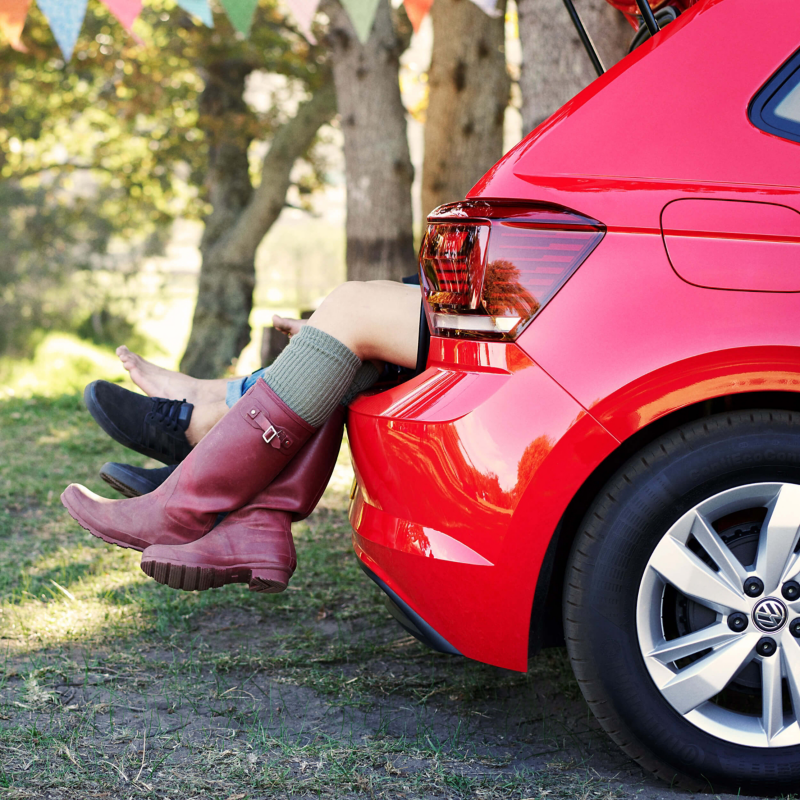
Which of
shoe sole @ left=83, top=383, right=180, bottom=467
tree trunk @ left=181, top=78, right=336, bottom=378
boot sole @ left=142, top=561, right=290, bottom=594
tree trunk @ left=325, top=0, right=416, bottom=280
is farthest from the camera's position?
tree trunk @ left=181, top=78, right=336, bottom=378

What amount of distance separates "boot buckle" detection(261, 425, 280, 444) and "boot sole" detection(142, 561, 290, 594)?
12.5 inches

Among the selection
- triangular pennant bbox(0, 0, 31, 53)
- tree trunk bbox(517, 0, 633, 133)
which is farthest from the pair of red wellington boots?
triangular pennant bbox(0, 0, 31, 53)

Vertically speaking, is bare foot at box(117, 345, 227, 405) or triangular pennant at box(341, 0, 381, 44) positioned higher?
triangular pennant at box(341, 0, 381, 44)

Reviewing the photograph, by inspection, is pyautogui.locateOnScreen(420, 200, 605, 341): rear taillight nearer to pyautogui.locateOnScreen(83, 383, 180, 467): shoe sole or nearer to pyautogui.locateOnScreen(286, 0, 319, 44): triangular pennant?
pyautogui.locateOnScreen(83, 383, 180, 467): shoe sole

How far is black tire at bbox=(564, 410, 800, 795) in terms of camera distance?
1893mm

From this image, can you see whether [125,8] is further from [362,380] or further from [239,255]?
[239,255]

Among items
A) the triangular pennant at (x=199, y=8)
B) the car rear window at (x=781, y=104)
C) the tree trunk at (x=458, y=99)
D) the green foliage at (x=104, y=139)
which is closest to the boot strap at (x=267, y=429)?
the car rear window at (x=781, y=104)

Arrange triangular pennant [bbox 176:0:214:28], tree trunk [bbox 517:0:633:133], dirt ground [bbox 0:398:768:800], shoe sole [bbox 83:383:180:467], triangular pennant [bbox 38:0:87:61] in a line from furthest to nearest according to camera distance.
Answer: triangular pennant [bbox 176:0:214:28], triangular pennant [bbox 38:0:87:61], tree trunk [bbox 517:0:633:133], shoe sole [bbox 83:383:180:467], dirt ground [bbox 0:398:768:800]

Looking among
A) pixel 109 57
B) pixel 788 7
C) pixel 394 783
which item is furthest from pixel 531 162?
pixel 109 57

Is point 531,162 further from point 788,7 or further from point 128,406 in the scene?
point 128,406

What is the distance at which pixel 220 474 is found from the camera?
90.4 inches

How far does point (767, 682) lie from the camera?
1904 millimetres

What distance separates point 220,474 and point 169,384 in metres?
0.67

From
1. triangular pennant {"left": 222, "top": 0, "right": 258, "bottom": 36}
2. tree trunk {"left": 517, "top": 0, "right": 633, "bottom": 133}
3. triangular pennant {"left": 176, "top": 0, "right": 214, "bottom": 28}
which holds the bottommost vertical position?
tree trunk {"left": 517, "top": 0, "right": 633, "bottom": 133}
